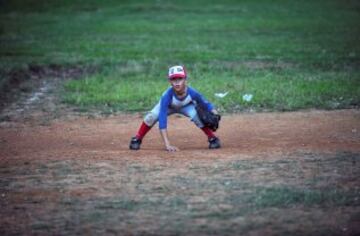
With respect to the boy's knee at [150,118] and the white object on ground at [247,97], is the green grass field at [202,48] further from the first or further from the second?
the boy's knee at [150,118]

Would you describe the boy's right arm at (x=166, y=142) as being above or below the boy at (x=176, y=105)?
below

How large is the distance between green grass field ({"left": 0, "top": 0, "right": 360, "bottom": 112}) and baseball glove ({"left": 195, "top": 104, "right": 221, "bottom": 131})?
373cm

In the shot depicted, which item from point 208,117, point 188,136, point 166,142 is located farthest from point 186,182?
point 188,136

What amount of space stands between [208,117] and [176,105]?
0.46m

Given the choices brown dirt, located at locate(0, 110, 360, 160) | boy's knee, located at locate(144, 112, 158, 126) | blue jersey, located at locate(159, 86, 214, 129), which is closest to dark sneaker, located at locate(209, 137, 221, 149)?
brown dirt, located at locate(0, 110, 360, 160)

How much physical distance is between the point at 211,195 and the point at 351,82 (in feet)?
29.3

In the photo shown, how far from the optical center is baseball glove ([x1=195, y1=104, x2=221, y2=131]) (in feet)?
30.1

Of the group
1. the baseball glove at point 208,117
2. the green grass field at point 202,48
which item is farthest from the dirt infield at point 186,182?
the green grass field at point 202,48

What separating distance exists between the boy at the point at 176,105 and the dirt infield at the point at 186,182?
19 cm

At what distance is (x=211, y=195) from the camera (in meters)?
6.89

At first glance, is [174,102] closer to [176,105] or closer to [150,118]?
[176,105]

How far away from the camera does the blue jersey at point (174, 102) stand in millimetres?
9117

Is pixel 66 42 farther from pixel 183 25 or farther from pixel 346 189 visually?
pixel 346 189

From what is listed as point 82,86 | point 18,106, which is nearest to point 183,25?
point 82,86
